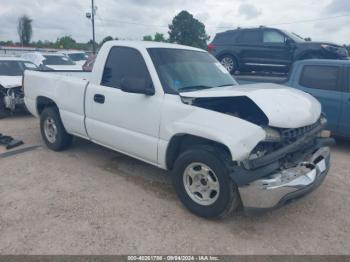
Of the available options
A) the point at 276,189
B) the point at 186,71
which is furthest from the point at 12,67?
the point at 276,189

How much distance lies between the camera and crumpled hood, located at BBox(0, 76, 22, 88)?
8.36 meters

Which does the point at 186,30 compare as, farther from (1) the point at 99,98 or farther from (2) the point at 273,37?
(1) the point at 99,98

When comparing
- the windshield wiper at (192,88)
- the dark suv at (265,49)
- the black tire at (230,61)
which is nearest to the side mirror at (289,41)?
the dark suv at (265,49)

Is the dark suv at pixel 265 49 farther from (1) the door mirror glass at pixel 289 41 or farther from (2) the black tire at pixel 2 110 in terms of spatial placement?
(2) the black tire at pixel 2 110

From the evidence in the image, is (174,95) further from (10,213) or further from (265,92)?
(10,213)

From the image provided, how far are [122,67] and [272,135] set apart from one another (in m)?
2.32

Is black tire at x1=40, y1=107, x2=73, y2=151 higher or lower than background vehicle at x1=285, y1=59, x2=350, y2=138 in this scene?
lower

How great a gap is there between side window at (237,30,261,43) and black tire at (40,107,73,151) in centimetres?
615

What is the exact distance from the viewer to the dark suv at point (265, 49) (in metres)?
8.54

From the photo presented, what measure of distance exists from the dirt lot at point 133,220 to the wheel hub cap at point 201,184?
9.7 inches

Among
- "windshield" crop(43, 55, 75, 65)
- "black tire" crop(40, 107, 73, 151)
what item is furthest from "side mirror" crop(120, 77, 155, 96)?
"windshield" crop(43, 55, 75, 65)

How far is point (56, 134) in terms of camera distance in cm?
572

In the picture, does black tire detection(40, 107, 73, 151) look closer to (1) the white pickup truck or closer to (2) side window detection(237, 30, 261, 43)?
(1) the white pickup truck

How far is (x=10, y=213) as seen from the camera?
3.64 metres
